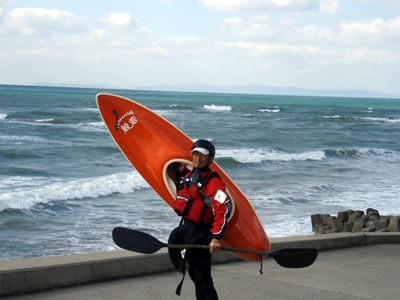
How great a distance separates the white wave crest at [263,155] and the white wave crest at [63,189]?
7729 mm

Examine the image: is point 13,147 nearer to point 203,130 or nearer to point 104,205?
point 104,205

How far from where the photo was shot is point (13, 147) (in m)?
22.4

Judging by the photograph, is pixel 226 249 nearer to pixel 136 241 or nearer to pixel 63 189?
pixel 136 241

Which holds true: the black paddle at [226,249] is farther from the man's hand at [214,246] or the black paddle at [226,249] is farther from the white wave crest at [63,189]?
the white wave crest at [63,189]

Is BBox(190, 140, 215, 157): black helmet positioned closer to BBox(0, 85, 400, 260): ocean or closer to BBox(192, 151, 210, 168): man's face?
BBox(192, 151, 210, 168): man's face

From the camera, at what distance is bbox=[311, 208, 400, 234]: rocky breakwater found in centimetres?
803

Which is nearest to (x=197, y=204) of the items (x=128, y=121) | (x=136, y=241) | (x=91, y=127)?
(x=136, y=241)

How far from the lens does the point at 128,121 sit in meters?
5.96

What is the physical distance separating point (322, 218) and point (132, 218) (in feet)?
11.1

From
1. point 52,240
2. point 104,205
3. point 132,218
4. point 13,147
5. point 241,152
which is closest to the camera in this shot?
point 52,240

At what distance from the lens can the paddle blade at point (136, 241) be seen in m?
3.99

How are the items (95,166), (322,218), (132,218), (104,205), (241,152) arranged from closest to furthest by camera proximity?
(322,218), (132,218), (104,205), (95,166), (241,152)

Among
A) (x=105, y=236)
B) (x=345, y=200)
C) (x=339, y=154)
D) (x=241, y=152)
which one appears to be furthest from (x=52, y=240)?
(x=339, y=154)

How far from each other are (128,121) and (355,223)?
4.24 m
